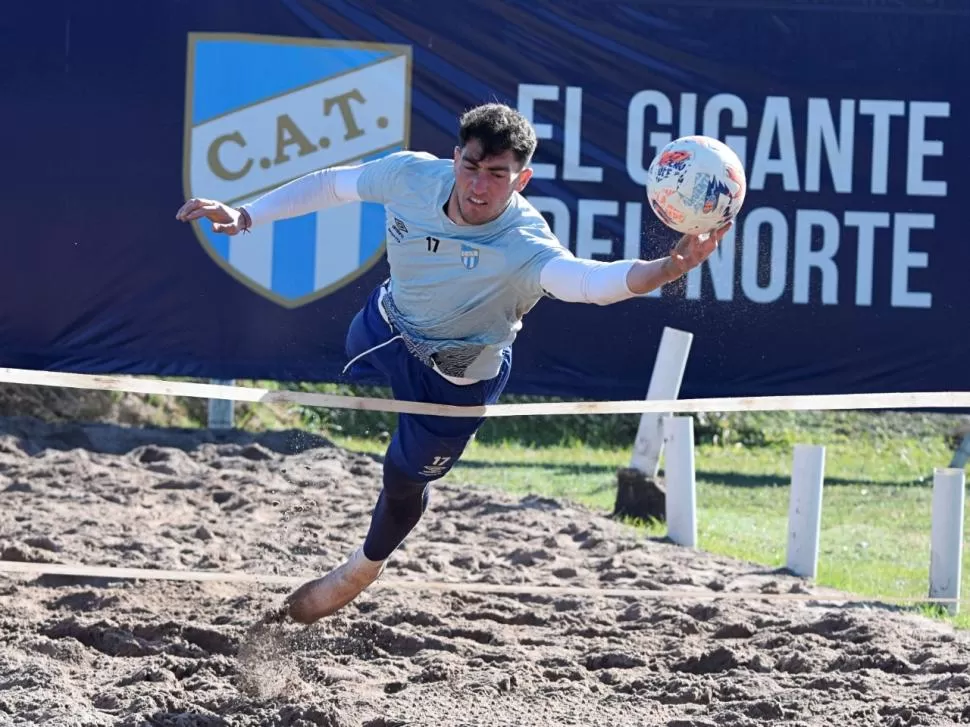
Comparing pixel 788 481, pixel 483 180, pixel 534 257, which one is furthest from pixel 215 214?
pixel 788 481

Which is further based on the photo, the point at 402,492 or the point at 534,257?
the point at 402,492

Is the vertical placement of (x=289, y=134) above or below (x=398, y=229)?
above

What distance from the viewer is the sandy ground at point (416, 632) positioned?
4.37 metres

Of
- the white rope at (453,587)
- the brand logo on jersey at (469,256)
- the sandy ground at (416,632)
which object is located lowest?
the sandy ground at (416,632)

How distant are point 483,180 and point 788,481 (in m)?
5.83

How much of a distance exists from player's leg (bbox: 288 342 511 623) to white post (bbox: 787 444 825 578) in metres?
2.33

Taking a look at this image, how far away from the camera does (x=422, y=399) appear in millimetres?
4914

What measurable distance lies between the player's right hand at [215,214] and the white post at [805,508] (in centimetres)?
320

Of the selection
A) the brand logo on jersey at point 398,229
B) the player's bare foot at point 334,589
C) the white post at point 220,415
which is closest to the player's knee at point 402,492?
the player's bare foot at point 334,589

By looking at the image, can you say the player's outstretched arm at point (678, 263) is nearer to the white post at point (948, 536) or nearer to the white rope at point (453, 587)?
the white rope at point (453, 587)

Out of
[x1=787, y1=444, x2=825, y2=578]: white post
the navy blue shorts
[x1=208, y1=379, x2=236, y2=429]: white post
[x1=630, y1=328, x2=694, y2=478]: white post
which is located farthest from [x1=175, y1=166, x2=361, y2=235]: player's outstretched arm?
[x1=208, y1=379, x2=236, y2=429]: white post

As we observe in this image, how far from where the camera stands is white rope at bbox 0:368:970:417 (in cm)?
480

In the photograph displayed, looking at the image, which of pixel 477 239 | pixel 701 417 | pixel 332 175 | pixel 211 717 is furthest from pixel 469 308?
pixel 701 417

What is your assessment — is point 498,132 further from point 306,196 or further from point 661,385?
point 661,385
